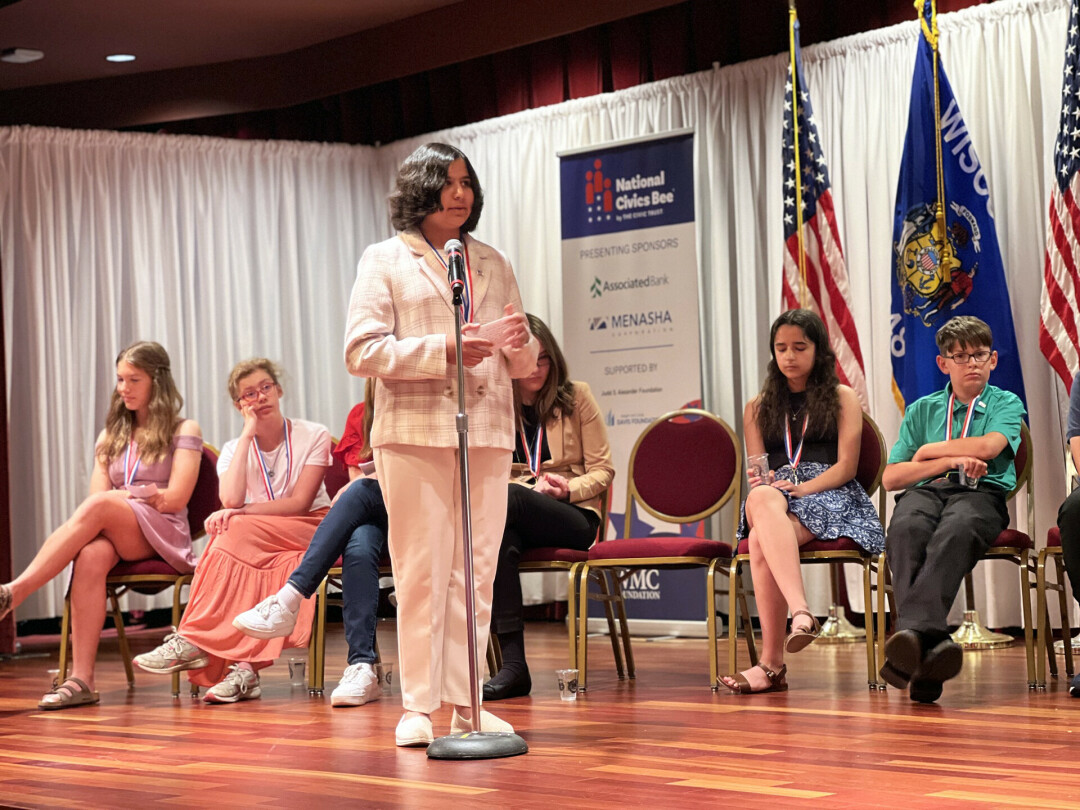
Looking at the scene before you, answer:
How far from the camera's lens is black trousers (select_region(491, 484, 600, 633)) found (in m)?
4.41

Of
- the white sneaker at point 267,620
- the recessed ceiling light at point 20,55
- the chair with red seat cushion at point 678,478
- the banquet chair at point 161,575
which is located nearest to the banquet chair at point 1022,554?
the chair with red seat cushion at point 678,478

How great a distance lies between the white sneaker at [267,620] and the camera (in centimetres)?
385

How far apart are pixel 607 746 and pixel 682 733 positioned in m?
0.25

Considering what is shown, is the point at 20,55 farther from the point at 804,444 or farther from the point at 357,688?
the point at 804,444

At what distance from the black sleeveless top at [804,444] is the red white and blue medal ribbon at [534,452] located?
0.76 m

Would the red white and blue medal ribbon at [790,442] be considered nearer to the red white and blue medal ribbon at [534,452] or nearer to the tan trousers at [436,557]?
the red white and blue medal ribbon at [534,452]

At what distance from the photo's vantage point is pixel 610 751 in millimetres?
3158

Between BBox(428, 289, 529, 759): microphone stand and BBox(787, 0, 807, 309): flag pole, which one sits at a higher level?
BBox(787, 0, 807, 309): flag pole

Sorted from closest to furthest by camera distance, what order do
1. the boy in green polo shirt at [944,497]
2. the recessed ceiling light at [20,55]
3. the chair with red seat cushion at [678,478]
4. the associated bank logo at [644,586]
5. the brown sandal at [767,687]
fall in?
the boy in green polo shirt at [944,497], the brown sandal at [767,687], the chair with red seat cushion at [678,478], the associated bank logo at [644,586], the recessed ceiling light at [20,55]

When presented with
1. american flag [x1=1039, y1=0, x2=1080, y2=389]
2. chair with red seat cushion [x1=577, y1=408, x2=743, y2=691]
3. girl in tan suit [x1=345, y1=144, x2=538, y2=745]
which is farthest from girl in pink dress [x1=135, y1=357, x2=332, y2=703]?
american flag [x1=1039, y1=0, x2=1080, y2=389]

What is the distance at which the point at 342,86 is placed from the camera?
26.2 ft

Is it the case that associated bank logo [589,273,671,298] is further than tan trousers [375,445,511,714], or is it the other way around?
associated bank logo [589,273,671,298]

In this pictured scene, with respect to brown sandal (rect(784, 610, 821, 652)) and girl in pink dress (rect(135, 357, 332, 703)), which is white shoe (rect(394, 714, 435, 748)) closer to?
brown sandal (rect(784, 610, 821, 652))

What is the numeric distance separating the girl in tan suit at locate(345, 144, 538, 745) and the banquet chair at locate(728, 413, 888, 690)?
1.12 m
